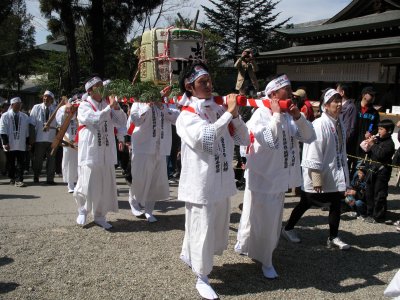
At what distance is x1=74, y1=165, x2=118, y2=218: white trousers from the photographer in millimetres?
5352

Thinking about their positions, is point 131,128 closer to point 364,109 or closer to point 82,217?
point 82,217

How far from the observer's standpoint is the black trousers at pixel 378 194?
5.96 m

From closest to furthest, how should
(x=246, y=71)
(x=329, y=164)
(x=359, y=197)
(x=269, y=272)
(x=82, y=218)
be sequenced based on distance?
(x=269, y=272) → (x=329, y=164) → (x=82, y=218) → (x=359, y=197) → (x=246, y=71)

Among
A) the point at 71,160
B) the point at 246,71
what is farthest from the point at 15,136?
the point at 246,71

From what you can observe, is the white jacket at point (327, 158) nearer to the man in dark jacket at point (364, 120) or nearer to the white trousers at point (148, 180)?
the white trousers at point (148, 180)

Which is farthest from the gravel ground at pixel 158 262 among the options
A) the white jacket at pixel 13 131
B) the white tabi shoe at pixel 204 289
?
the white jacket at pixel 13 131

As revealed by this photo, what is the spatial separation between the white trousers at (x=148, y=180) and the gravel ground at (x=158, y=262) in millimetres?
311

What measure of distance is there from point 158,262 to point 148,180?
1761 millimetres

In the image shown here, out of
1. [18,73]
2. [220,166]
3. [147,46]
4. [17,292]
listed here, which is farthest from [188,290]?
[18,73]

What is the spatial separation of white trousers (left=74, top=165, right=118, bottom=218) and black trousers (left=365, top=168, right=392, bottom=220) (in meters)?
3.79

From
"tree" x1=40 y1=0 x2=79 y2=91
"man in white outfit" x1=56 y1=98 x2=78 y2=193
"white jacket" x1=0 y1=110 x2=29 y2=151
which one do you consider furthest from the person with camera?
"tree" x1=40 y1=0 x2=79 y2=91

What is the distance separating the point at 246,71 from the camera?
6.92m

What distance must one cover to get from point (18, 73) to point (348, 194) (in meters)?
29.3

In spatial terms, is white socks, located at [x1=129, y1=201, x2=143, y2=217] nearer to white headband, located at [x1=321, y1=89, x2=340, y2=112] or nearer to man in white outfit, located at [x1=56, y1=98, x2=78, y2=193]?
man in white outfit, located at [x1=56, y1=98, x2=78, y2=193]
